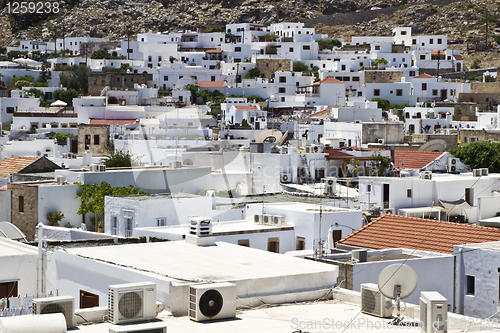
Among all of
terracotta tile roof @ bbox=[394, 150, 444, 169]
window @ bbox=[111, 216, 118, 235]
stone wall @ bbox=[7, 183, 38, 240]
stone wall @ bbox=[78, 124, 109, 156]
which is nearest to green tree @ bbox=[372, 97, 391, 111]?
stone wall @ bbox=[78, 124, 109, 156]

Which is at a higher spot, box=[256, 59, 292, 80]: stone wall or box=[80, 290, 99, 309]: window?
box=[256, 59, 292, 80]: stone wall

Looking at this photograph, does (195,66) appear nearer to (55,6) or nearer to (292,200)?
(55,6)

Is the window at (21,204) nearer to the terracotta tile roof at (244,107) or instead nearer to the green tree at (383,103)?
the terracotta tile roof at (244,107)

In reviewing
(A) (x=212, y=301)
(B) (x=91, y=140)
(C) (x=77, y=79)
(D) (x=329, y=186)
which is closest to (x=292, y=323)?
(A) (x=212, y=301)

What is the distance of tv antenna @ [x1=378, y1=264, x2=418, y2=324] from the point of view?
754 centimetres

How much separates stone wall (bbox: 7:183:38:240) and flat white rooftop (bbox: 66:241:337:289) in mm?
8957

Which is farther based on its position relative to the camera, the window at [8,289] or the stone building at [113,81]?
the stone building at [113,81]

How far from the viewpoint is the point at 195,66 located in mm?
61594

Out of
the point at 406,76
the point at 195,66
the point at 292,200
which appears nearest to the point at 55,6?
the point at 195,66

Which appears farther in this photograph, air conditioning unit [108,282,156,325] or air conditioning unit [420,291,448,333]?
air conditioning unit [108,282,156,325]

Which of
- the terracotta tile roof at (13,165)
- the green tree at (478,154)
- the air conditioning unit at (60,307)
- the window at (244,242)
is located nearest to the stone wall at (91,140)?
the terracotta tile roof at (13,165)

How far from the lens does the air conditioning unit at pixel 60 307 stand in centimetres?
698

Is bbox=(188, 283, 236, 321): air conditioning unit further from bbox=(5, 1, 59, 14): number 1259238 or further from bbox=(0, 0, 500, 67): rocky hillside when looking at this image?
bbox=(5, 1, 59, 14): number 1259238

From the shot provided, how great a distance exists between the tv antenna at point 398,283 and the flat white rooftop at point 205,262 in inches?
41.8
